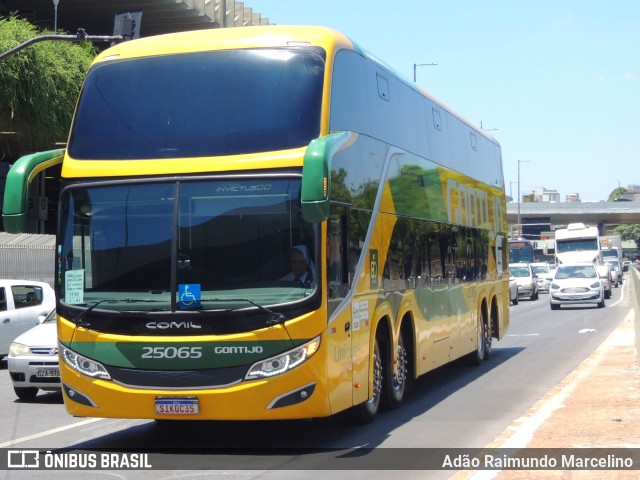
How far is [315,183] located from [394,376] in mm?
4507

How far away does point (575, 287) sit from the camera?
44125 millimetres

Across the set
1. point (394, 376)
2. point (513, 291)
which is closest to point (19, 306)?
point (394, 376)

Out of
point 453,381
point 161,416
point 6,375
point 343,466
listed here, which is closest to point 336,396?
point 343,466

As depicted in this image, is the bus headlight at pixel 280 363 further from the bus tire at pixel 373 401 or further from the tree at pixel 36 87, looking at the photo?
the tree at pixel 36 87

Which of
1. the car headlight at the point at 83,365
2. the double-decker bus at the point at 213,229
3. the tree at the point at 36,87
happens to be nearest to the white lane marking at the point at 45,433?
the double-decker bus at the point at 213,229

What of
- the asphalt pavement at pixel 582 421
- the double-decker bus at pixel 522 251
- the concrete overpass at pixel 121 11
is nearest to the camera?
the asphalt pavement at pixel 582 421

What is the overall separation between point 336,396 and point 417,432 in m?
1.54

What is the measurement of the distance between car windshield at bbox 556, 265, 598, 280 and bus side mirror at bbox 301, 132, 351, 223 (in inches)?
1459

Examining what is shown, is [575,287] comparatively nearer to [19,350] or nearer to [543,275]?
[543,275]

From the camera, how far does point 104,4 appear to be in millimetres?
51312

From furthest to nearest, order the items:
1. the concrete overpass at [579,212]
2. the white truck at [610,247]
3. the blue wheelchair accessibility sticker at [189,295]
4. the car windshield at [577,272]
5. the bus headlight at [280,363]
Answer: the concrete overpass at [579,212] < the white truck at [610,247] < the car windshield at [577,272] < the blue wheelchair accessibility sticker at [189,295] < the bus headlight at [280,363]

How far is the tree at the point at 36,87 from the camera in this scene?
40062 mm

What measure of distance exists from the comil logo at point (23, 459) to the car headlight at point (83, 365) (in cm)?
88

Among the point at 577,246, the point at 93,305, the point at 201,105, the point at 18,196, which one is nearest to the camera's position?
the point at 18,196
